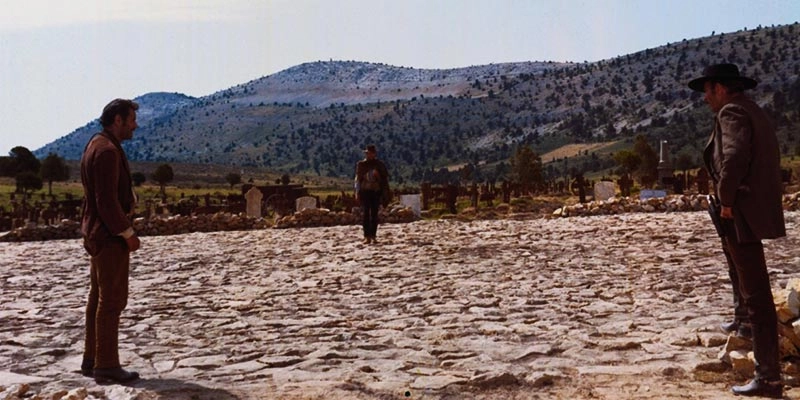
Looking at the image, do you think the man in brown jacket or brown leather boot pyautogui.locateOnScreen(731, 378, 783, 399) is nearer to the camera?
brown leather boot pyautogui.locateOnScreen(731, 378, 783, 399)

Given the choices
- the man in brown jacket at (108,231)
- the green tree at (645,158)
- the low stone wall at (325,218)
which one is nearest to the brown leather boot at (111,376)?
the man in brown jacket at (108,231)

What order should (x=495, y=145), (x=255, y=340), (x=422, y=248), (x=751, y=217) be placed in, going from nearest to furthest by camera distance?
(x=751, y=217), (x=255, y=340), (x=422, y=248), (x=495, y=145)

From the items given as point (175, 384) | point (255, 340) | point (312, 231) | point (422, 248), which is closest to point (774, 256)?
point (422, 248)

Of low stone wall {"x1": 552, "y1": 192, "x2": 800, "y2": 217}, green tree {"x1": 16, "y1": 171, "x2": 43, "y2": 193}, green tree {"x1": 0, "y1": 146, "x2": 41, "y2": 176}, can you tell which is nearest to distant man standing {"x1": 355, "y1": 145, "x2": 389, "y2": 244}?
low stone wall {"x1": 552, "y1": 192, "x2": 800, "y2": 217}

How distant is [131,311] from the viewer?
8.58 m

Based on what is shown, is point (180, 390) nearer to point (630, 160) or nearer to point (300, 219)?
point (300, 219)

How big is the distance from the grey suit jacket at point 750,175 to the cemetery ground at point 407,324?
40.3 inches

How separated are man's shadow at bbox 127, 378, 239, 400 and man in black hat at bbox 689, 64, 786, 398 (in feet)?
10.4

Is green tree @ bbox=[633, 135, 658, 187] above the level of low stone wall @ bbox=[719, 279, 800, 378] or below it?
above

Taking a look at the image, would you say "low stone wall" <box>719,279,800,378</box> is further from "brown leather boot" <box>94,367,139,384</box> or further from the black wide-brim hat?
"brown leather boot" <box>94,367,139,384</box>

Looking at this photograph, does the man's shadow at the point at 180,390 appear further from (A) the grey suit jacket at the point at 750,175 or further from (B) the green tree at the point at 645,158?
(B) the green tree at the point at 645,158

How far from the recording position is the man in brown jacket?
18.4 feet

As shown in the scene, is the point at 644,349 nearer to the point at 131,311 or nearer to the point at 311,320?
the point at 311,320

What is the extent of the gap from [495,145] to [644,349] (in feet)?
410
